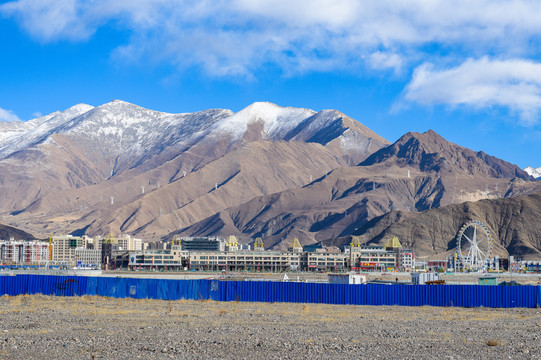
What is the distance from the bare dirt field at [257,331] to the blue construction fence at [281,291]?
2.87 metres

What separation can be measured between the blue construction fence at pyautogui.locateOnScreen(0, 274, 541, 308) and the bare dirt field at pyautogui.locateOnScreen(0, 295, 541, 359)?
2867mm

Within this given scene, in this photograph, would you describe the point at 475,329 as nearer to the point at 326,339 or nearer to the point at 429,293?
the point at 326,339

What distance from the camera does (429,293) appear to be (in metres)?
61.7

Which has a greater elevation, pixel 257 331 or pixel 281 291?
pixel 281 291

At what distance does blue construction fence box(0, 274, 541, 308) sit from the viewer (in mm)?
61562

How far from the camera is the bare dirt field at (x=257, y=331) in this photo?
31.9 metres

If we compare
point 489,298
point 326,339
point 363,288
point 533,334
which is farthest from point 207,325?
point 489,298

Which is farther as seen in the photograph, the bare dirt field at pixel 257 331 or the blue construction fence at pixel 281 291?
the blue construction fence at pixel 281 291

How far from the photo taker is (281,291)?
2552 inches

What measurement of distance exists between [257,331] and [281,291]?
25135mm

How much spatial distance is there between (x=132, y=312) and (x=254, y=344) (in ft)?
58.4

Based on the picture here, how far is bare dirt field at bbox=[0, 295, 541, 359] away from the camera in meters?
31.9

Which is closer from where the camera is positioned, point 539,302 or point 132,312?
point 132,312

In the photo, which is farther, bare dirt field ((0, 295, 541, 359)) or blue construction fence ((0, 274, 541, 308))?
blue construction fence ((0, 274, 541, 308))
